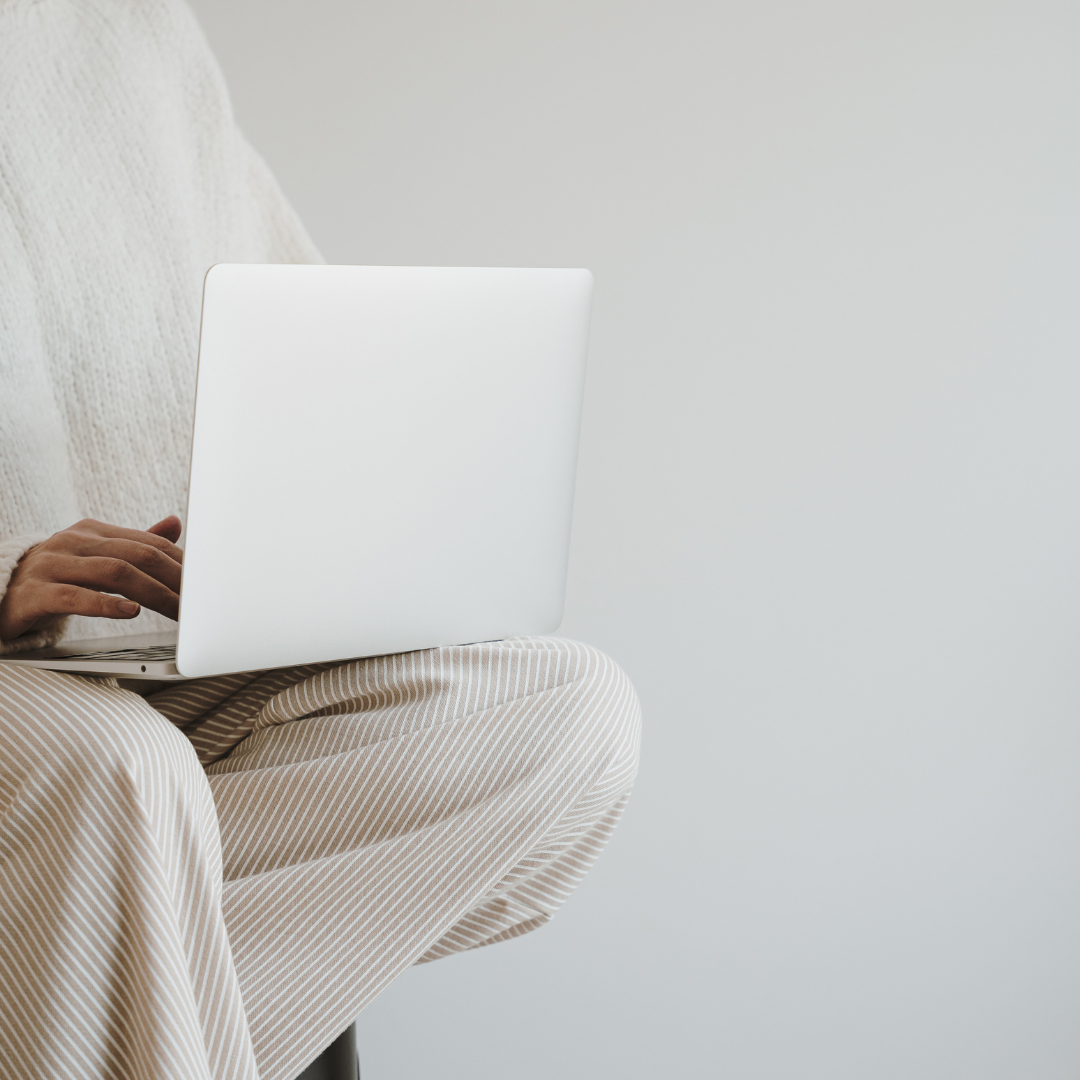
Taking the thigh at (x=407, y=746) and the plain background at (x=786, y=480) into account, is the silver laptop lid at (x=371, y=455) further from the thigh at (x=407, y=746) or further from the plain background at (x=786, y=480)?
the plain background at (x=786, y=480)

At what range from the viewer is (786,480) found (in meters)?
1.38

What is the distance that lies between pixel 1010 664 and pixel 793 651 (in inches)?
11.0

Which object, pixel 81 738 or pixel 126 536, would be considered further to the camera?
pixel 126 536

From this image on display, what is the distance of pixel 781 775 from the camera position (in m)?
1.42

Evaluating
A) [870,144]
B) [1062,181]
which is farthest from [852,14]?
[1062,181]

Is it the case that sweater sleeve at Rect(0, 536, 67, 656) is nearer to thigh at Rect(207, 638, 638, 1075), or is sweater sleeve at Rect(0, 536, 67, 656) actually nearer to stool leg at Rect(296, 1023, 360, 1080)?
thigh at Rect(207, 638, 638, 1075)

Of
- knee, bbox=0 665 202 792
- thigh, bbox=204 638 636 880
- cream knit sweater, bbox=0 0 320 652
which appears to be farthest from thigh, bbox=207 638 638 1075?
cream knit sweater, bbox=0 0 320 652

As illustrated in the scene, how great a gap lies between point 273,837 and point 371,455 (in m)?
0.26

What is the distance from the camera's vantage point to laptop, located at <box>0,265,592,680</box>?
0.61m

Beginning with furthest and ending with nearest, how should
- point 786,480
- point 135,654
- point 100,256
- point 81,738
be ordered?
point 786,480, point 100,256, point 135,654, point 81,738

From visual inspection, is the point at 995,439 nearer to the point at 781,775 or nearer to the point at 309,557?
the point at 781,775

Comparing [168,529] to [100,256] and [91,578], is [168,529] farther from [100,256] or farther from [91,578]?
[100,256]

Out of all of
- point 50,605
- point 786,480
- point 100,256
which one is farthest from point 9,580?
point 786,480

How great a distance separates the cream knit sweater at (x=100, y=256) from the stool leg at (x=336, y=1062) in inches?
16.3
